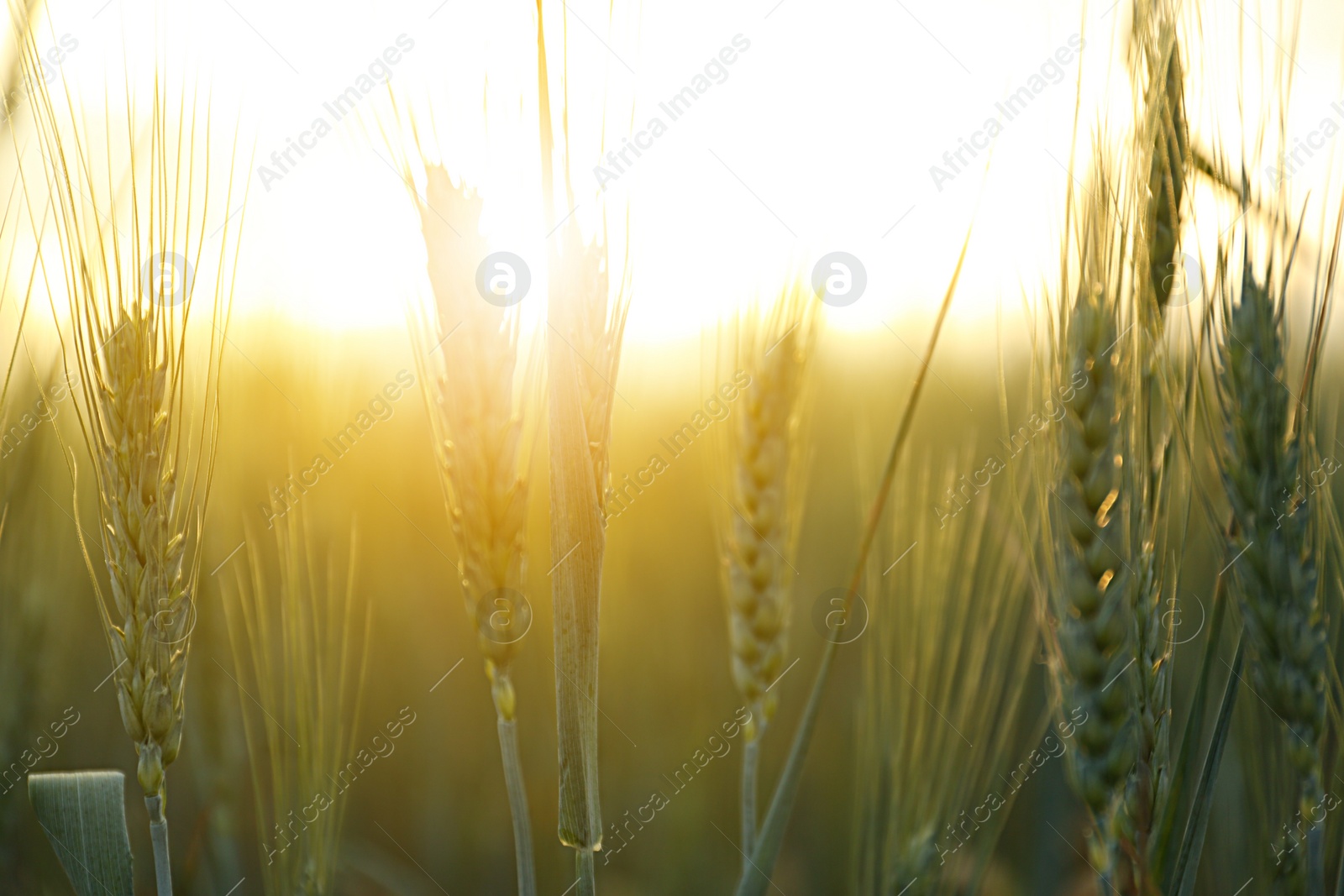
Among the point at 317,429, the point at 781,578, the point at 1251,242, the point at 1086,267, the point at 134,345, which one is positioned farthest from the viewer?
the point at 317,429

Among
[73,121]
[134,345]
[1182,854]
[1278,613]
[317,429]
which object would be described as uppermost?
[73,121]

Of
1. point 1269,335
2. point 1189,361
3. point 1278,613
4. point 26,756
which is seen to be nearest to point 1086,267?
point 1189,361

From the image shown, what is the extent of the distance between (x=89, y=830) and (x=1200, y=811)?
4.88 feet

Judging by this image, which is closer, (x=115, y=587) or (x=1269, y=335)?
(x=115, y=587)

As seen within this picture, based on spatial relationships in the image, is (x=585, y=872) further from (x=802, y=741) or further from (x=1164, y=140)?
(x=1164, y=140)

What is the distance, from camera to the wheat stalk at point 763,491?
4.03 feet

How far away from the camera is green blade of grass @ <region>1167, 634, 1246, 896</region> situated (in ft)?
3.01

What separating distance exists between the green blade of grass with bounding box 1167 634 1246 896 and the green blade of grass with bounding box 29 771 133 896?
1.39 m

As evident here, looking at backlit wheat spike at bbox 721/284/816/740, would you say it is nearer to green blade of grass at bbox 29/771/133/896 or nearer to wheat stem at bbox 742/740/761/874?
wheat stem at bbox 742/740/761/874

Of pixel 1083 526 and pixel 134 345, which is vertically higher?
pixel 134 345

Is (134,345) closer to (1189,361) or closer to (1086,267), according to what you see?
(1086,267)

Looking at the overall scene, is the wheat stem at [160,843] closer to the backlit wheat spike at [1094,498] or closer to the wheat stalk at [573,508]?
the wheat stalk at [573,508]

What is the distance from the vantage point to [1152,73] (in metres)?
1.03

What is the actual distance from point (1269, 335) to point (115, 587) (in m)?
1.67
